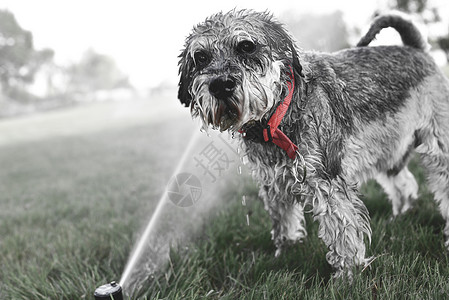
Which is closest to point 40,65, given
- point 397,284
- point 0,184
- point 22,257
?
point 0,184

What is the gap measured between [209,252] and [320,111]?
66.9 inches

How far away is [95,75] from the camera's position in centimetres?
4659

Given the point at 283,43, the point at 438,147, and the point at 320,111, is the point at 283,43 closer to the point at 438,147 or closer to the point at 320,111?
the point at 320,111

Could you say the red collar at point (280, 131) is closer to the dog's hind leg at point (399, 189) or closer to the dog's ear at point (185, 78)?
the dog's ear at point (185, 78)

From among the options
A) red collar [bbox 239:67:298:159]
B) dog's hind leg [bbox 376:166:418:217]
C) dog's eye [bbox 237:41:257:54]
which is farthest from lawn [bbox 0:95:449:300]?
dog's eye [bbox 237:41:257:54]

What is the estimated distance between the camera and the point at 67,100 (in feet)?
154

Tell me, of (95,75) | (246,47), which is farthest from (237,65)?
(95,75)

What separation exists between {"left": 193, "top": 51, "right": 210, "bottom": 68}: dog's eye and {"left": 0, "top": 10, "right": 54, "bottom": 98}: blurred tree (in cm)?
2603

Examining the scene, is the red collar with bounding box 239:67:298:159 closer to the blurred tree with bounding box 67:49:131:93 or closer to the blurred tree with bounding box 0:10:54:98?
the blurred tree with bounding box 0:10:54:98

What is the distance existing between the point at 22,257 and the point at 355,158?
3746 mm

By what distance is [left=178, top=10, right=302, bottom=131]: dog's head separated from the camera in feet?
7.39

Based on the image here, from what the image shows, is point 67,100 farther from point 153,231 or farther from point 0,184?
point 153,231

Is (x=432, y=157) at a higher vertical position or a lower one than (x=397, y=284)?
higher

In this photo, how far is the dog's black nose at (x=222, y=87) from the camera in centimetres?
220
